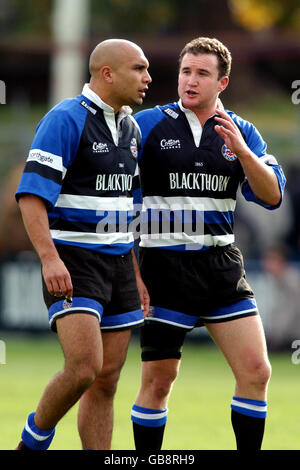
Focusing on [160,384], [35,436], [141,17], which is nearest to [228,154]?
[160,384]

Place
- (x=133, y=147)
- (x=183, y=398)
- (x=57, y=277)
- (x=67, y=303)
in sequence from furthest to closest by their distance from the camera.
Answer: (x=183, y=398), (x=133, y=147), (x=67, y=303), (x=57, y=277)

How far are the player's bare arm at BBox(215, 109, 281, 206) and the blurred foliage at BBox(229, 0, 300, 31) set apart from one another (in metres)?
21.3

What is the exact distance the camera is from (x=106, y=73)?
221 inches

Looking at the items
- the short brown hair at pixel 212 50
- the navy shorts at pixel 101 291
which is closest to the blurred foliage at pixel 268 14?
the short brown hair at pixel 212 50

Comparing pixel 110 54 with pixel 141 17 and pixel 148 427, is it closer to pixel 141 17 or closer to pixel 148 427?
pixel 148 427

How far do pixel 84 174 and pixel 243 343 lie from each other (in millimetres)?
1347

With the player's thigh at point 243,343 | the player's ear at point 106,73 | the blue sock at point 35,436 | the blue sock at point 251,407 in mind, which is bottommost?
the blue sock at point 35,436

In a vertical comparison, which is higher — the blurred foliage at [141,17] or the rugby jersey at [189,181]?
the blurred foliage at [141,17]

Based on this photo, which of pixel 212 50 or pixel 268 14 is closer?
pixel 212 50

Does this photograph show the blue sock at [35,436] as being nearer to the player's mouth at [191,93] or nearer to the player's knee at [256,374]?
the player's knee at [256,374]

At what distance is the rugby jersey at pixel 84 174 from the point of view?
533 cm

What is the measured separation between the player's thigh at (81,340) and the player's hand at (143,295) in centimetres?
59

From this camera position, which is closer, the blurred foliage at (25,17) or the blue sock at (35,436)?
the blue sock at (35,436)

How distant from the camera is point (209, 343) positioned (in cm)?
1334
